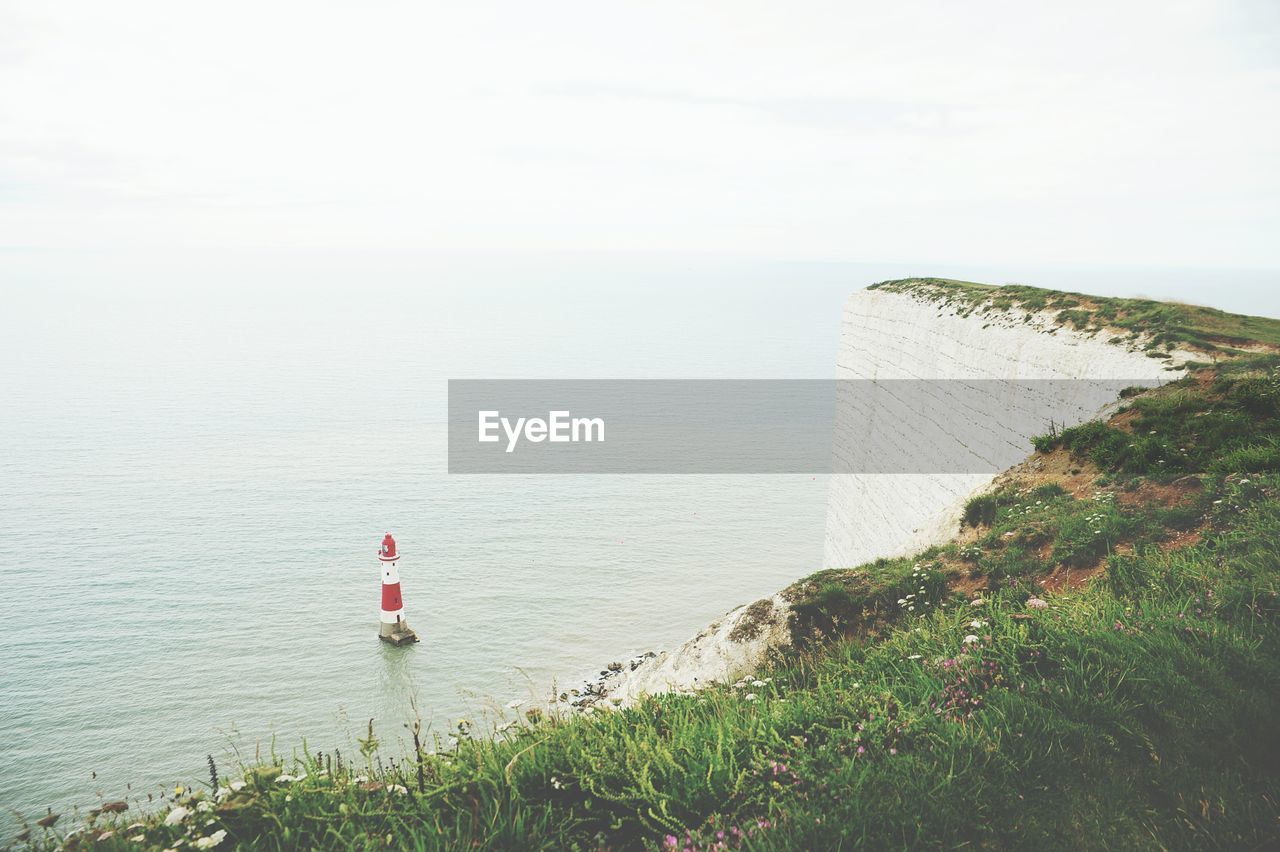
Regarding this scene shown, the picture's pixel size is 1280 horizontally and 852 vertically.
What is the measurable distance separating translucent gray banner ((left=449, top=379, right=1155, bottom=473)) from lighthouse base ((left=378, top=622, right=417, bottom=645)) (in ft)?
57.3

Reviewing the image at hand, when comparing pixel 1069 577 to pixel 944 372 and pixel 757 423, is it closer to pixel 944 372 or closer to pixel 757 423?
pixel 944 372

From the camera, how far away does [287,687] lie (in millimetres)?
Answer: 26797

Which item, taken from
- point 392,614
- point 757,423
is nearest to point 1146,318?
point 392,614

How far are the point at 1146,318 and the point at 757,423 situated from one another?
58143mm

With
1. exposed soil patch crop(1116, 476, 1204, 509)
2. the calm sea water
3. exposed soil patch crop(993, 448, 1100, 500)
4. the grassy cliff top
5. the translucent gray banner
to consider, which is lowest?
the calm sea water

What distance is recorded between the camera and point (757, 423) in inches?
2891

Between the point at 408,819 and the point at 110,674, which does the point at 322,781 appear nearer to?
the point at 408,819

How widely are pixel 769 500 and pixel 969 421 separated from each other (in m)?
32.4

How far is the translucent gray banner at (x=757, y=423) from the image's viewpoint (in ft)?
55.1

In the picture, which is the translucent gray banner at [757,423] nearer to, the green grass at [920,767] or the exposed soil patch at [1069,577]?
the exposed soil patch at [1069,577]

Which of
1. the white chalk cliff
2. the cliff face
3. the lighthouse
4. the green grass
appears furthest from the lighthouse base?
the green grass

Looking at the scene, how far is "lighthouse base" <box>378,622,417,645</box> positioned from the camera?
1152 inches

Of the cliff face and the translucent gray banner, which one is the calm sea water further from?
the cliff face

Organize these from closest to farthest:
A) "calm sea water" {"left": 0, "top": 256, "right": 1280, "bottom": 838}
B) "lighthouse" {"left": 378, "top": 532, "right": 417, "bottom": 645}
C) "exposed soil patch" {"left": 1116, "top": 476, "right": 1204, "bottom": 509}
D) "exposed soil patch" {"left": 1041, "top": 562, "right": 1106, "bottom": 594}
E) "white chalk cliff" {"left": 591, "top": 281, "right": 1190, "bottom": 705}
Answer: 1. "exposed soil patch" {"left": 1041, "top": 562, "right": 1106, "bottom": 594}
2. "exposed soil patch" {"left": 1116, "top": 476, "right": 1204, "bottom": 509}
3. "white chalk cliff" {"left": 591, "top": 281, "right": 1190, "bottom": 705}
4. "calm sea water" {"left": 0, "top": 256, "right": 1280, "bottom": 838}
5. "lighthouse" {"left": 378, "top": 532, "right": 417, "bottom": 645}
